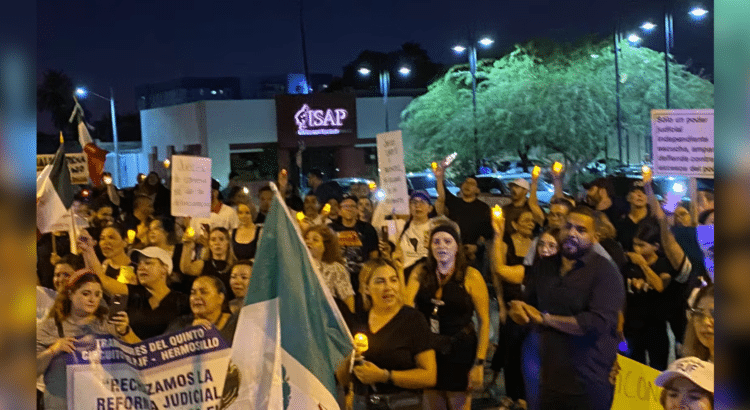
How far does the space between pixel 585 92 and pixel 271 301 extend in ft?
84.9

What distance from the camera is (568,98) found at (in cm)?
2906

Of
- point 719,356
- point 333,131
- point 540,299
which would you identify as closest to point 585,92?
point 333,131

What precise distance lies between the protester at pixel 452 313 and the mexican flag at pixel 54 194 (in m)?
4.12

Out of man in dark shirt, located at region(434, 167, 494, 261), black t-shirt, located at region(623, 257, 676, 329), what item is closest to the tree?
man in dark shirt, located at region(434, 167, 494, 261)

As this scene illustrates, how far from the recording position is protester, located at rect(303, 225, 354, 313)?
270 inches

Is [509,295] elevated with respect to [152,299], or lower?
lower

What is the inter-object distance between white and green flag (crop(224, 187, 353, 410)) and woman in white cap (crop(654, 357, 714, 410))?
139cm

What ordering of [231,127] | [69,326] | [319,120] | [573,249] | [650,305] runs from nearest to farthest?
[69,326] → [573,249] → [650,305] → [231,127] → [319,120]

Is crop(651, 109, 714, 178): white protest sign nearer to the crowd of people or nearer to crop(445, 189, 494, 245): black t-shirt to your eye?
the crowd of people

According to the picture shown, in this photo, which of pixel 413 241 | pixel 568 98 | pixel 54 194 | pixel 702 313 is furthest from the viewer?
pixel 568 98

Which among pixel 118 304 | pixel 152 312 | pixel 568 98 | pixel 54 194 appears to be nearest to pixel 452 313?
pixel 152 312

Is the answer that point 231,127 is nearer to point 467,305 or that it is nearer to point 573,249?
point 467,305

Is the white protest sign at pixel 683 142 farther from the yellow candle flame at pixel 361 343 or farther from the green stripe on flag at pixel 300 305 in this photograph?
the green stripe on flag at pixel 300 305

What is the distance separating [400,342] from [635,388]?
1299 mm
